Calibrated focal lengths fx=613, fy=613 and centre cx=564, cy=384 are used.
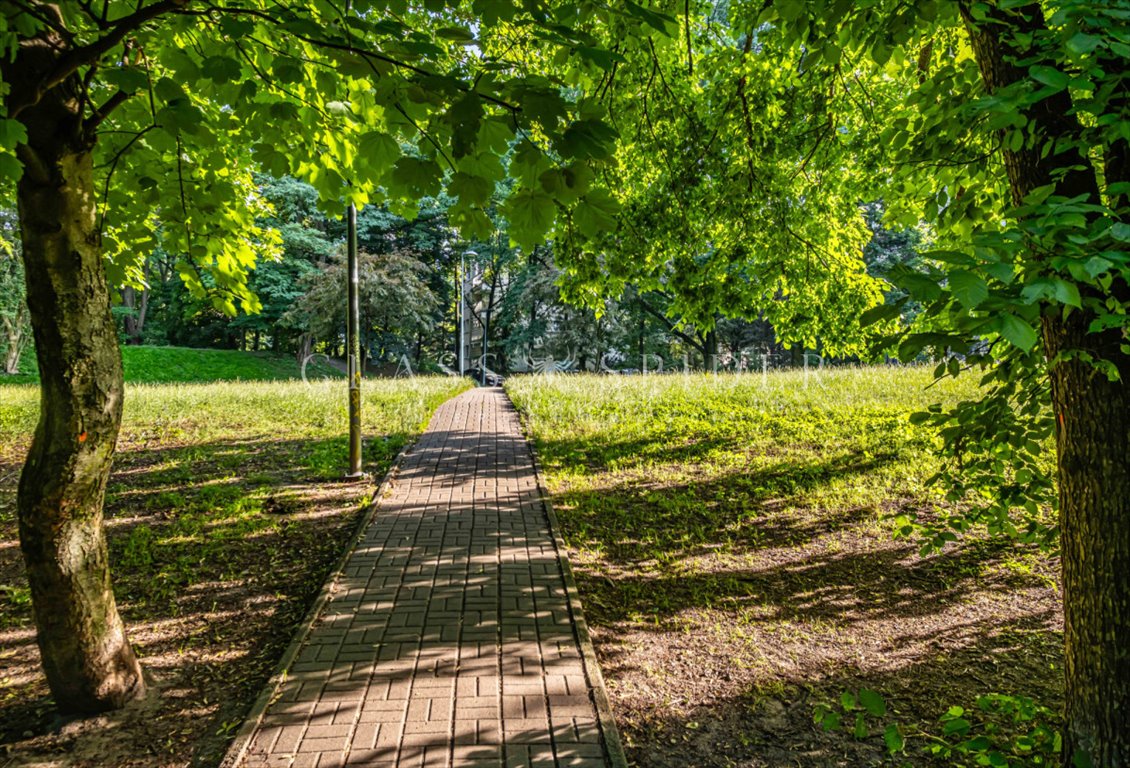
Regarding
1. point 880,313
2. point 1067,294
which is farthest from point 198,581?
point 1067,294

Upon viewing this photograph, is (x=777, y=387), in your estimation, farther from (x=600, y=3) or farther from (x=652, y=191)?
(x=600, y=3)

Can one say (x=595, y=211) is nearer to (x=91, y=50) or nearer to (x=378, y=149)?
(x=378, y=149)

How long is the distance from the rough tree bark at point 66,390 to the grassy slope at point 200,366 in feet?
103

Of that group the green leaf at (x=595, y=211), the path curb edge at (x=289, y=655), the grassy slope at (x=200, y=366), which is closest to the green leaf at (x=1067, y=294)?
the green leaf at (x=595, y=211)

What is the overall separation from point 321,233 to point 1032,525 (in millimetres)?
41857

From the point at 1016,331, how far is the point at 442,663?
11.7ft

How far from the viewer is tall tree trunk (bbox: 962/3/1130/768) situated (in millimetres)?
2520

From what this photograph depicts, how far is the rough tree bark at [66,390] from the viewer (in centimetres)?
295

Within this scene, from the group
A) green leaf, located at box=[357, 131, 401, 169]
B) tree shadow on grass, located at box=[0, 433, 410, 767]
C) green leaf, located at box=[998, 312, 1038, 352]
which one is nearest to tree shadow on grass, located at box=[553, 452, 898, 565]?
tree shadow on grass, located at box=[0, 433, 410, 767]

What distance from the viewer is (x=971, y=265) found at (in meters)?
1.73

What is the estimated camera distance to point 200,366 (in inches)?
1405

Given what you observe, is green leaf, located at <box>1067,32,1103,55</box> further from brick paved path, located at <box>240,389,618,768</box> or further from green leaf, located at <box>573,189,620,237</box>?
brick paved path, located at <box>240,389,618,768</box>

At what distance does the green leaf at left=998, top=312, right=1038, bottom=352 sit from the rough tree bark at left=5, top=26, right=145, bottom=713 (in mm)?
3885

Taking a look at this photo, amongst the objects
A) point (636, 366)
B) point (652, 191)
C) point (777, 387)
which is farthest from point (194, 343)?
point (652, 191)
